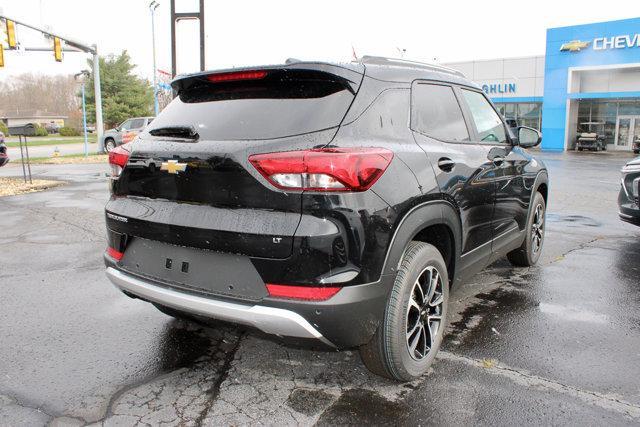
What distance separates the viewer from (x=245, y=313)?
2543 millimetres

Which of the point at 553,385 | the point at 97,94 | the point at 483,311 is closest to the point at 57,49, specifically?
the point at 97,94

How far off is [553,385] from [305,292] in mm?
1627

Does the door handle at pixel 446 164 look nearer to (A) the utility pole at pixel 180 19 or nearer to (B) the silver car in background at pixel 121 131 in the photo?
(A) the utility pole at pixel 180 19

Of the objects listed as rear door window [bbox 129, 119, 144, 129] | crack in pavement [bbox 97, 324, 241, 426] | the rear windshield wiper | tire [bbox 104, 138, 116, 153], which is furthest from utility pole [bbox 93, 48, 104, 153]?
crack in pavement [bbox 97, 324, 241, 426]

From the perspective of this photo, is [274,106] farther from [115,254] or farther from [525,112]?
[525,112]

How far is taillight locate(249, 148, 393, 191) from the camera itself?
248 centimetres

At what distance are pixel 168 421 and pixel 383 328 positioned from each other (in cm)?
120

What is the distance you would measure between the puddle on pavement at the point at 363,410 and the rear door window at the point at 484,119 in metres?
2.16

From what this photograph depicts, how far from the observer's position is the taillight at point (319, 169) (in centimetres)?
248

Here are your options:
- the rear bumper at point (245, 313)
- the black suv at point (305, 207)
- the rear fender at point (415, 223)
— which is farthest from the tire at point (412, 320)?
the rear bumper at point (245, 313)

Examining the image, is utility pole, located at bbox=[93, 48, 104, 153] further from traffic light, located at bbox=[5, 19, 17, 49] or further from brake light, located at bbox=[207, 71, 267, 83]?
brake light, located at bbox=[207, 71, 267, 83]

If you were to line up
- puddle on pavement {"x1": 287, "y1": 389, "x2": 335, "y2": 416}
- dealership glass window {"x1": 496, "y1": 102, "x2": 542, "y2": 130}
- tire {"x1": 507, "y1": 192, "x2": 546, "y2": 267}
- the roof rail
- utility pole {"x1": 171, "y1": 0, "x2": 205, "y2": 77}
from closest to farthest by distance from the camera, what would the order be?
1. puddle on pavement {"x1": 287, "y1": 389, "x2": 335, "y2": 416}
2. the roof rail
3. tire {"x1": 507, "y1": 192, "x2": 546, "y2": 267}
4. utility pole {"x1": 171, "y1": 0, "x2": 205, "y2": 77}
5. dealership glass window {"x1": 496, "y1": 102, "x2": 542, "y2": 130}

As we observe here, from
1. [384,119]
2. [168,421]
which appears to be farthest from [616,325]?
Result: [168,421]

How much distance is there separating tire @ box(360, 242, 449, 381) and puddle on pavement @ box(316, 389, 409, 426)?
0.17 metres
